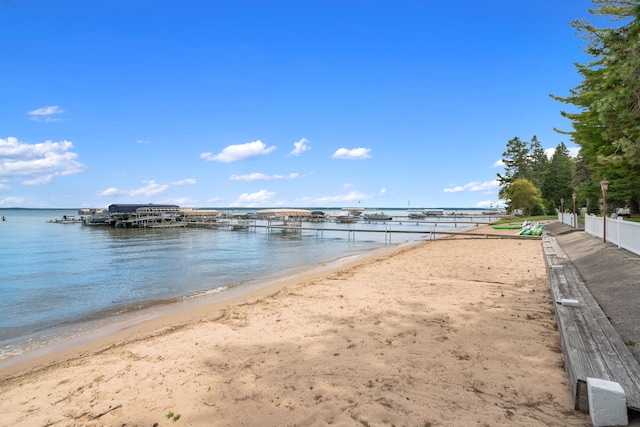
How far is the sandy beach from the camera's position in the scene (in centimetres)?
338

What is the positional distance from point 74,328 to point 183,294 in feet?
12.6

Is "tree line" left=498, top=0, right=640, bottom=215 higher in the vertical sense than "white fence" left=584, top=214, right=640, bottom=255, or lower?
higher

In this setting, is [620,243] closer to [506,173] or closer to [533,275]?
[533,275]

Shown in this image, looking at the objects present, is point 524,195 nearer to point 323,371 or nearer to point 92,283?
point 92,283

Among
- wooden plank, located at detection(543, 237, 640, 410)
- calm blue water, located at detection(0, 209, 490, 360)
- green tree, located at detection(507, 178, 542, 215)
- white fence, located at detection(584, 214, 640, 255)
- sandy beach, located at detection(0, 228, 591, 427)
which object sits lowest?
calm blue water, located at detection(0, 209, 490, 360)

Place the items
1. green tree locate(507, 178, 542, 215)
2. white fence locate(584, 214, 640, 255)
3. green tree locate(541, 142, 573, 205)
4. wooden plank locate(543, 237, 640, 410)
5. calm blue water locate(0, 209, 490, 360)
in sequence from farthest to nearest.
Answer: green tree locate(541, 142, 573, 205) < green tree locate(507, 178, 542, 215) < calm blue water locate(0, 209, 490, 360) < white fence locate(584, 214, 640, 255) < wooden plank locate(543, 237, 640, 410)

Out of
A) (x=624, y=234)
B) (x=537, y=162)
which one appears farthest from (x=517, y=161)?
(x=624, y=234)

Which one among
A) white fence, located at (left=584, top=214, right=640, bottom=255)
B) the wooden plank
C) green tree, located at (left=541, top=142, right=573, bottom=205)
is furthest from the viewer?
green tree, located at (left=541, top=142, right=573, bottom=205)

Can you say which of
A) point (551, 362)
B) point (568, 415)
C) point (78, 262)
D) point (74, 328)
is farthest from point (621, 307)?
point (78, 262)

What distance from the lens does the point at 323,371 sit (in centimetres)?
438

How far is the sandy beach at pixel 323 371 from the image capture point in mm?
3382

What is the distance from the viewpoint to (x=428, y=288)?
9195 millimetres

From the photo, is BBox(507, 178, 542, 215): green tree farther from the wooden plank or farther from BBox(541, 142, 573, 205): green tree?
the wooden plank

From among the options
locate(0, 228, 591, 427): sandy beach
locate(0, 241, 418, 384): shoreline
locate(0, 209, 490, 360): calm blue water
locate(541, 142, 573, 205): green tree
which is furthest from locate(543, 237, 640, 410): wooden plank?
locate(541, 142, 573, 205): green tree
